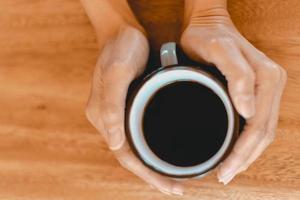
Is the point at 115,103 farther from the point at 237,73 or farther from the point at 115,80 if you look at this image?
the point at 237,73

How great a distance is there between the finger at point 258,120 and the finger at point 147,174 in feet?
0.21

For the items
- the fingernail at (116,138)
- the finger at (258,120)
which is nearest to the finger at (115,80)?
the fingernail at (116,138)

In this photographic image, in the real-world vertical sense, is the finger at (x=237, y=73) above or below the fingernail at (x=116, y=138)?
above

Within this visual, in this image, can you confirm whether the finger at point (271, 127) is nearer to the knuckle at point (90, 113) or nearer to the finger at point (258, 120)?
the finger at point (258, 120)

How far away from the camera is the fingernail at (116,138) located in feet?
2.12

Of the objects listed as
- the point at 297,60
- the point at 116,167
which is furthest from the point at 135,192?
the point at 297,60

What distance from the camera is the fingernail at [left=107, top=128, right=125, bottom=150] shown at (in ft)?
2.12

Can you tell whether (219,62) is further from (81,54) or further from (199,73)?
(81,54)

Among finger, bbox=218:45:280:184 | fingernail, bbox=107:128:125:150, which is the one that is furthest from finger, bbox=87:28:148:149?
finger, bbox=218:45:280:184

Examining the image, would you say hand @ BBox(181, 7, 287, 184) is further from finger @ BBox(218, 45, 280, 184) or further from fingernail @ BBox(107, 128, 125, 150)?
fingernail @ BBox(107, 128, 125, 150)

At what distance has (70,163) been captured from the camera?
0.78 meters

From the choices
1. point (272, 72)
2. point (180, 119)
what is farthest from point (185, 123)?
point (272, 72)

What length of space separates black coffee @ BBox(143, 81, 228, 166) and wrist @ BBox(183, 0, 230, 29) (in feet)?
0.40

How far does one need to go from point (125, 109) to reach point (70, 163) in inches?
6.9
